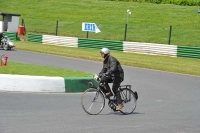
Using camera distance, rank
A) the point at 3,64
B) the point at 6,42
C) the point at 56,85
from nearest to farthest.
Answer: the point at 56,85, the point at 3,64, the point at 6,42

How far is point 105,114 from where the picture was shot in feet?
40.1

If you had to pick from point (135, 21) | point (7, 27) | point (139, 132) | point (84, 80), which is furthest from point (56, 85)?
point (135, 21)

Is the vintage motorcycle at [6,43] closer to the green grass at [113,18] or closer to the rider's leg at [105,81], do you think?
A: the green grass at [113,18]

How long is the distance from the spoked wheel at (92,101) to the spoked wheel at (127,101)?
0.68 metres

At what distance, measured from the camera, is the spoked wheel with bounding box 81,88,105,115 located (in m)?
12.0

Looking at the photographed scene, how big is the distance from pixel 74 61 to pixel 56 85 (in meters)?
11.4

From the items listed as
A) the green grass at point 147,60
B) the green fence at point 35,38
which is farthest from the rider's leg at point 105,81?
the green fence at point 35,38

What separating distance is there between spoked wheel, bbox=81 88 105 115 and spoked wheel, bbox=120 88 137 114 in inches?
26.9

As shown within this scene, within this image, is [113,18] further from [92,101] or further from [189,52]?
[92,101]

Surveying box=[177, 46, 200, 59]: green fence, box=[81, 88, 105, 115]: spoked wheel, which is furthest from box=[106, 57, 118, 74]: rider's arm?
box=[177, 46, 200, 59]: green fence

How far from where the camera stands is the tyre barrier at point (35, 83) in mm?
14430

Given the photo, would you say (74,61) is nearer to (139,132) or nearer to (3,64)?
(3,64)

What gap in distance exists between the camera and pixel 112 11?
52.5m

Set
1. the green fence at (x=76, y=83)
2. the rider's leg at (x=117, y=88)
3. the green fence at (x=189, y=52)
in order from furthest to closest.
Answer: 1. the green fence at (x=189, y=52)
2. the green fence at (x=76, y=83)
3. the rider's leg at (x=117, y=88)
